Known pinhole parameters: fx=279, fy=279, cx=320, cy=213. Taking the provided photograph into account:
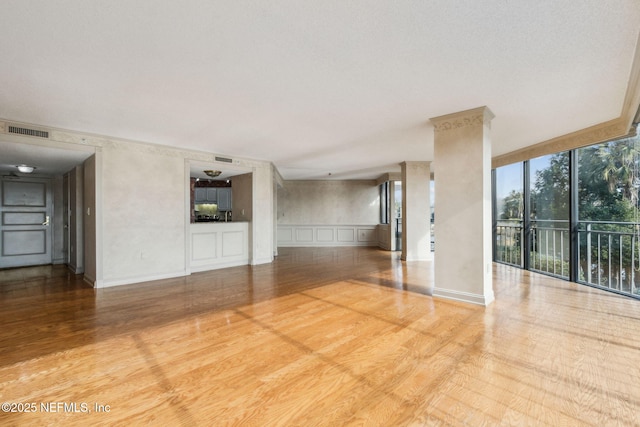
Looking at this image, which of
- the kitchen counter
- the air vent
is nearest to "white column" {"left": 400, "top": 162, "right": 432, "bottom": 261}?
the kitchen counter

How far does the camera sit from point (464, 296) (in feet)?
12.3

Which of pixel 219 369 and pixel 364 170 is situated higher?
pixel 364 170

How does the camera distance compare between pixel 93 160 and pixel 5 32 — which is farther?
pixel 93 160

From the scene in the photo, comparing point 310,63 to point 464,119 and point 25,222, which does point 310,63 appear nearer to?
point 464,119

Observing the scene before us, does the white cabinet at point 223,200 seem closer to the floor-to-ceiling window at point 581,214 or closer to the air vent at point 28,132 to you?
the air vent at point 28,132

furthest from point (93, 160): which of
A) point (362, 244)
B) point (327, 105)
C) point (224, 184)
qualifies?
point (362, 244)

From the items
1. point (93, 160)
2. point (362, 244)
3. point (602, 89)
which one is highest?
point (602, 89)

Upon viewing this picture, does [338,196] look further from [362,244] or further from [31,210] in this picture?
[31,210]

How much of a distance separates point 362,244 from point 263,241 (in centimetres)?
507

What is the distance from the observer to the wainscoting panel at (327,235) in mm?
11117

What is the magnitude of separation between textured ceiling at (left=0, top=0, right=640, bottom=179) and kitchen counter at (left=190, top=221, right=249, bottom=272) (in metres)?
2.49

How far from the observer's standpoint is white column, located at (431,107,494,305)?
3.61 meters

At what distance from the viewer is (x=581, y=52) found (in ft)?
7.73

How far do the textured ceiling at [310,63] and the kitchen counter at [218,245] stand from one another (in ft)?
8.18
